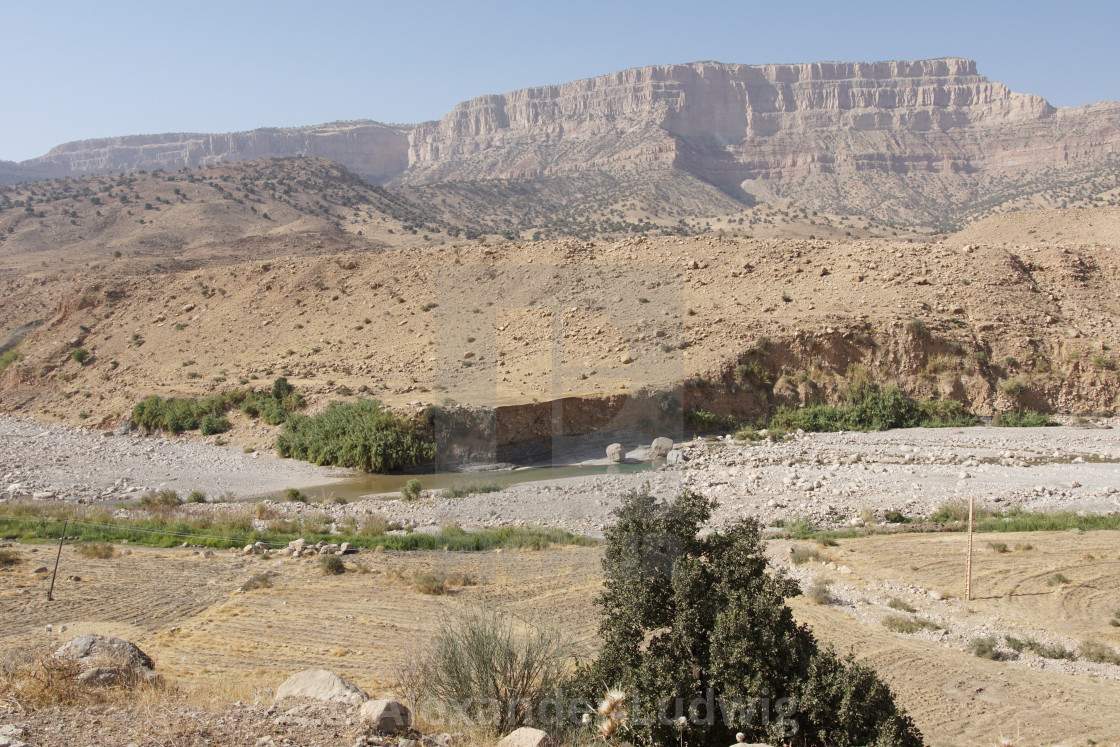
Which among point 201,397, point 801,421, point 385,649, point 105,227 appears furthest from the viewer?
point 105,227

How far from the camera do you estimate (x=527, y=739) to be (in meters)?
5.64

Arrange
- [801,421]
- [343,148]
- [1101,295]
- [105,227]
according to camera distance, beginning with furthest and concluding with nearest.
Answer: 1. [343,148]
2. [105,227]
3. [1101,295]
4. [801,421]

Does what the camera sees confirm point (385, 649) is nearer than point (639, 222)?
Yes

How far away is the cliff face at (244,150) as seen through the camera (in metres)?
135

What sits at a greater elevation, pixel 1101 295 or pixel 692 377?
pixel 1101 295

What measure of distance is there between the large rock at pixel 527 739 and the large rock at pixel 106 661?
3952 mm

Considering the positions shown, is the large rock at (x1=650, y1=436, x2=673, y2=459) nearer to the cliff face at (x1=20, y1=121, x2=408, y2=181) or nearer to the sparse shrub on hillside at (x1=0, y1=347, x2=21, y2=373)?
the sparse shrub on hillside at (x1=0, y1=347, x2=21, y2=373)

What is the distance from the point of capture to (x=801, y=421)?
25.0 meters

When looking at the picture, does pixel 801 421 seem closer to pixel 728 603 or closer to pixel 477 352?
pixel 477 352

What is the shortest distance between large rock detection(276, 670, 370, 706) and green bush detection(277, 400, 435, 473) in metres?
14.6

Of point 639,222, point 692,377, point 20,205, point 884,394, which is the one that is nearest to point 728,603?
point 692,377

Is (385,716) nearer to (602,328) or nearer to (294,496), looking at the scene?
(294,496)

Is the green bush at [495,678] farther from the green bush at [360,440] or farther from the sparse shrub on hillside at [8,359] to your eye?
the sparse shrub on hillside at [8,359]

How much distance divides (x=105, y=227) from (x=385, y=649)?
2297 inches
